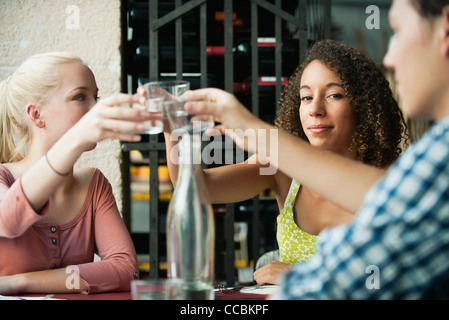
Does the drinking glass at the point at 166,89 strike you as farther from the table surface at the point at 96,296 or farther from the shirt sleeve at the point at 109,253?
the shirt sleeve at the point at 109,253

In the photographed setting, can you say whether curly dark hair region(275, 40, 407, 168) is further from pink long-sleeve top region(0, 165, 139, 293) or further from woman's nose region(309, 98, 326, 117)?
pink long-sleeve top region(0, 165, 139, 293)

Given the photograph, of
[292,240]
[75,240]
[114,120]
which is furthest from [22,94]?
[292,240]

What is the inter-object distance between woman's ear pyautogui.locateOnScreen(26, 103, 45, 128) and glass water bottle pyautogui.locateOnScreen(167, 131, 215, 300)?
735 mm

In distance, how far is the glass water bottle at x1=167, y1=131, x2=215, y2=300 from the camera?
2.60 feet

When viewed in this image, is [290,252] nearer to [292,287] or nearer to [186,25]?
[292,287]

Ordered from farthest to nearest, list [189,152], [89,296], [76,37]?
[76,37] < [89,296] < [189,152]

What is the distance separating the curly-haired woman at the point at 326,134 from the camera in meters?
1.59

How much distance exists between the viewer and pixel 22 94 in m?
1.41

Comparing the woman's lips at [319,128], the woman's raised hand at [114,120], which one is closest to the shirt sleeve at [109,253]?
the woman's raised hand at [114,120]

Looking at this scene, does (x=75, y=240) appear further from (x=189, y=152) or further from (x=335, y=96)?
(x=335, y=96)

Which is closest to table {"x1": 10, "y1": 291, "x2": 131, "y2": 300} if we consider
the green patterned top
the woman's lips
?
the green patterned top

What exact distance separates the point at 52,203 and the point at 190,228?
70 cm
